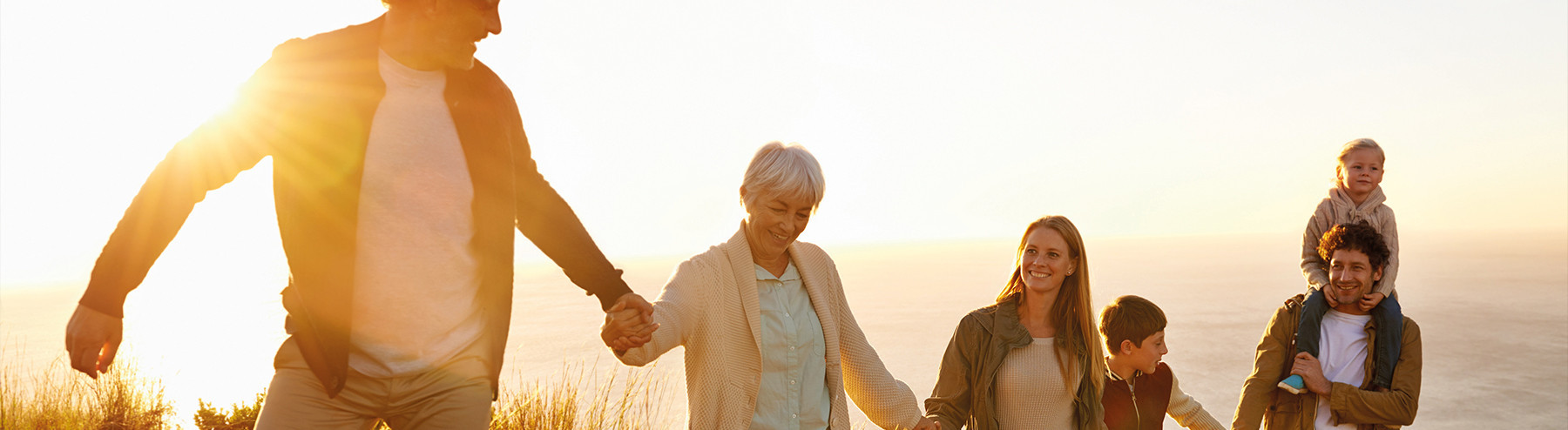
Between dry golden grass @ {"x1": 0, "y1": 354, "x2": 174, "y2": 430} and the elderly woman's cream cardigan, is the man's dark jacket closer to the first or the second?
the elderly woman's cream cardigan

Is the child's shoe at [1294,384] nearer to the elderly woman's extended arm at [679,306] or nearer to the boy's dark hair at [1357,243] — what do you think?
the boy's dark hair at [1357,243]

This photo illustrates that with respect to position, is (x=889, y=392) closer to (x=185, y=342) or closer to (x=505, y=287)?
(x=505, y=287)

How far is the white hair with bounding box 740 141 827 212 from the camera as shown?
2650 millimetres

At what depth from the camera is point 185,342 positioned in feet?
124

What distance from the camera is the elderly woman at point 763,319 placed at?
271cm

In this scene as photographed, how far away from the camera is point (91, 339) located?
5.36ft

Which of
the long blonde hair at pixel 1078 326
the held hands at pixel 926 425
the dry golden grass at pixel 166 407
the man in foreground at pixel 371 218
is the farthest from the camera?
the dry golden grass at pixel 166 407

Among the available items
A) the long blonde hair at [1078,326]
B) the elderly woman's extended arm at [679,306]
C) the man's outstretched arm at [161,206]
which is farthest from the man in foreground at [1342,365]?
the man's outstretched arm at [161,206]

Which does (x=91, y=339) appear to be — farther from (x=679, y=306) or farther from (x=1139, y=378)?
(x=1139, y=378)

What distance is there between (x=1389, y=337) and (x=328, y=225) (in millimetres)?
4296

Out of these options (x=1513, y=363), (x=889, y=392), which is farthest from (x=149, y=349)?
(x=1513, y=363)

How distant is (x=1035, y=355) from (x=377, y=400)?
249 centimetres

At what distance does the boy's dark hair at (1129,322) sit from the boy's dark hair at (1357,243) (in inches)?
44.4

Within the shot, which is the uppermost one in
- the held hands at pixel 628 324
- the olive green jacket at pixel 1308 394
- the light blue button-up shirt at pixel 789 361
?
the held hands at pixel 628 324
